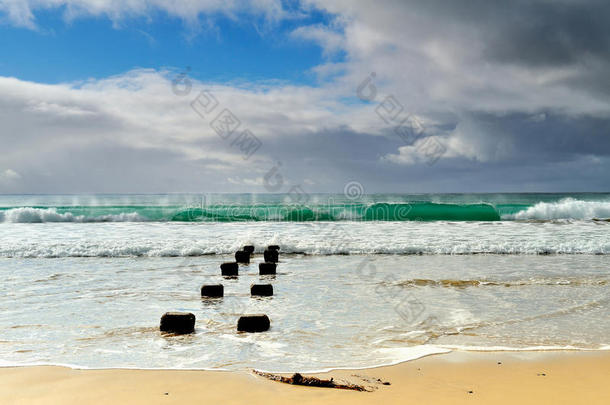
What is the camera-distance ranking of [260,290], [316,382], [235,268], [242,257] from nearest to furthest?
[316,382]
[260,290]
[235,268]
[242,257]

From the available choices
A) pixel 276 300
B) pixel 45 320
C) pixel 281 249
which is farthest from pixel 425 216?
pixel 45 320

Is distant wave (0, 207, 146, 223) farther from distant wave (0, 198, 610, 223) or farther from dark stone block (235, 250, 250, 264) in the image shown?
dark stone block (235, 250, 250, 264)

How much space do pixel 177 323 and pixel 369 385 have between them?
2.75 m

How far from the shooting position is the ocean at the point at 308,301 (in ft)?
16.6

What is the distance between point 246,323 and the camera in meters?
5.70

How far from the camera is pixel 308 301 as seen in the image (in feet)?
25.0

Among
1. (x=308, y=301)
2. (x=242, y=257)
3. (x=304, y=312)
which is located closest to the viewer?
(x=304, y=312)

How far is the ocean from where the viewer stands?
5.05 meters

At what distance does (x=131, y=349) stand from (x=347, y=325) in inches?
105

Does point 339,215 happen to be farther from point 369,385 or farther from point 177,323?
point 369,385

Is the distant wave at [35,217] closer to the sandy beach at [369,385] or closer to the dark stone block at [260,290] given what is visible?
the dark stone block at [260,290]

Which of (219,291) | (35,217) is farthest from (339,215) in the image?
(219,291)

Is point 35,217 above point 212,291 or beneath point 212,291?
above

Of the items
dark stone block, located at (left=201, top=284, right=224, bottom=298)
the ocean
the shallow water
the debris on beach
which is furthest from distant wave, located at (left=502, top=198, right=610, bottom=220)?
the debris on beach
